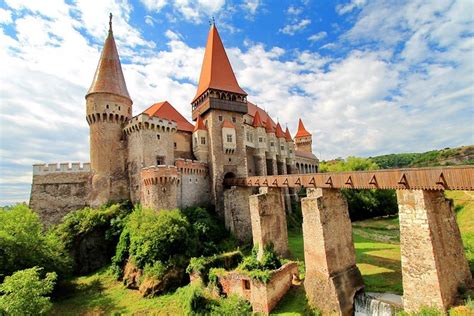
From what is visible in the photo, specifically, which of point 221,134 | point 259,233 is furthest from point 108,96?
point 259,233

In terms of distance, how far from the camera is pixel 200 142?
1081 inches

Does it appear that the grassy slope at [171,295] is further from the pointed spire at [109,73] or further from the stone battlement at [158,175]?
the pointed spire at [109,73]

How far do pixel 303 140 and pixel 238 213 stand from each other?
4124cm

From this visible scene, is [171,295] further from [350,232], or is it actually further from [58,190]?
[58,190]

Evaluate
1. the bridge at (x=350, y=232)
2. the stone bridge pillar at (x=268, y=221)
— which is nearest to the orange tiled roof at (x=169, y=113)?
the bridge at (x=350, y=232)

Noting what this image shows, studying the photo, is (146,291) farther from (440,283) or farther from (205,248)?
(440,283)

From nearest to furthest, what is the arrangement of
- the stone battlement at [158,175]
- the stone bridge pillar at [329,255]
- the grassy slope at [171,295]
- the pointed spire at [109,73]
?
1. the stone bridge pillar at [329,255]
2. the grassy slope at [171,295]
3. the stone battlement at [158,175]
4. the pointed spire at [109,73]

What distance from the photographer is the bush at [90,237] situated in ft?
69.7

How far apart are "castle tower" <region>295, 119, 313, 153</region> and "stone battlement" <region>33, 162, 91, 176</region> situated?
45214 mm

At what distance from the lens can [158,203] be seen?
2170 cm

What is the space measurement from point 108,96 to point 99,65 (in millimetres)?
3731

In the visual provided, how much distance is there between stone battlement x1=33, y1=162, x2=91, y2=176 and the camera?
946 inches

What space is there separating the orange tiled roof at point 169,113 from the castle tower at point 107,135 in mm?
3224

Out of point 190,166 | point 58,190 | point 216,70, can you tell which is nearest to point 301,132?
point 216,70
